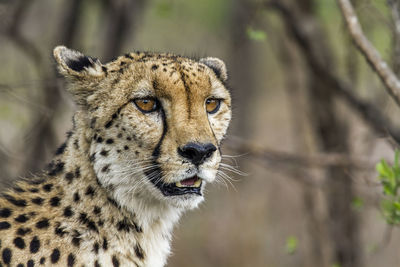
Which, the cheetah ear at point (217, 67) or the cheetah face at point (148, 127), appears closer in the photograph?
the cheetah face at point (148, 127)

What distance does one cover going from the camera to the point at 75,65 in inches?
139

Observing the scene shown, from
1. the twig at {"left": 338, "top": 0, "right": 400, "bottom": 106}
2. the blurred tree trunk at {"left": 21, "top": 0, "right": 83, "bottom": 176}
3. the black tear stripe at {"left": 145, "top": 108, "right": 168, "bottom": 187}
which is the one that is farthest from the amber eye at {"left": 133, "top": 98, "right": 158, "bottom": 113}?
the blurred tree trunk at {"left": 21, "top": 0, "right": 83, "bottom": 176}

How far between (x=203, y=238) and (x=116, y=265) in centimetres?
672

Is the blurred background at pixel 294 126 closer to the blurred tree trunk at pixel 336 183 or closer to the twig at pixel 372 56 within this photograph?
the blurred tree trunk at pixel 336 183

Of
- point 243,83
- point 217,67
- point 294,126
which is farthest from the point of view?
point 243,83

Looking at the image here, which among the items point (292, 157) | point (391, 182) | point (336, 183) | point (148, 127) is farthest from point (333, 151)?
point (148, 127)

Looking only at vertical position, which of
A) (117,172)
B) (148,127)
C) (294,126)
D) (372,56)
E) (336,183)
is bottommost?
(117,172)

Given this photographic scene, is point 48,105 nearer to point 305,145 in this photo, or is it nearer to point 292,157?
point 292,157

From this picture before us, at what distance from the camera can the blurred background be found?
5.94m

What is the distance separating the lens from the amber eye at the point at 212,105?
3590 mm

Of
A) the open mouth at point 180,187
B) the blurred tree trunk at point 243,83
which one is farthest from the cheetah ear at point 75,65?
the blurred tree trunk at point 243,83

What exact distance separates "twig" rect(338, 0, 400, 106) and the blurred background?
1.00 feet

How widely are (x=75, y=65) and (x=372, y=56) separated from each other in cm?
175

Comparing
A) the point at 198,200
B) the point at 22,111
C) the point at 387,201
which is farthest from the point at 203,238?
the point at 198,200
